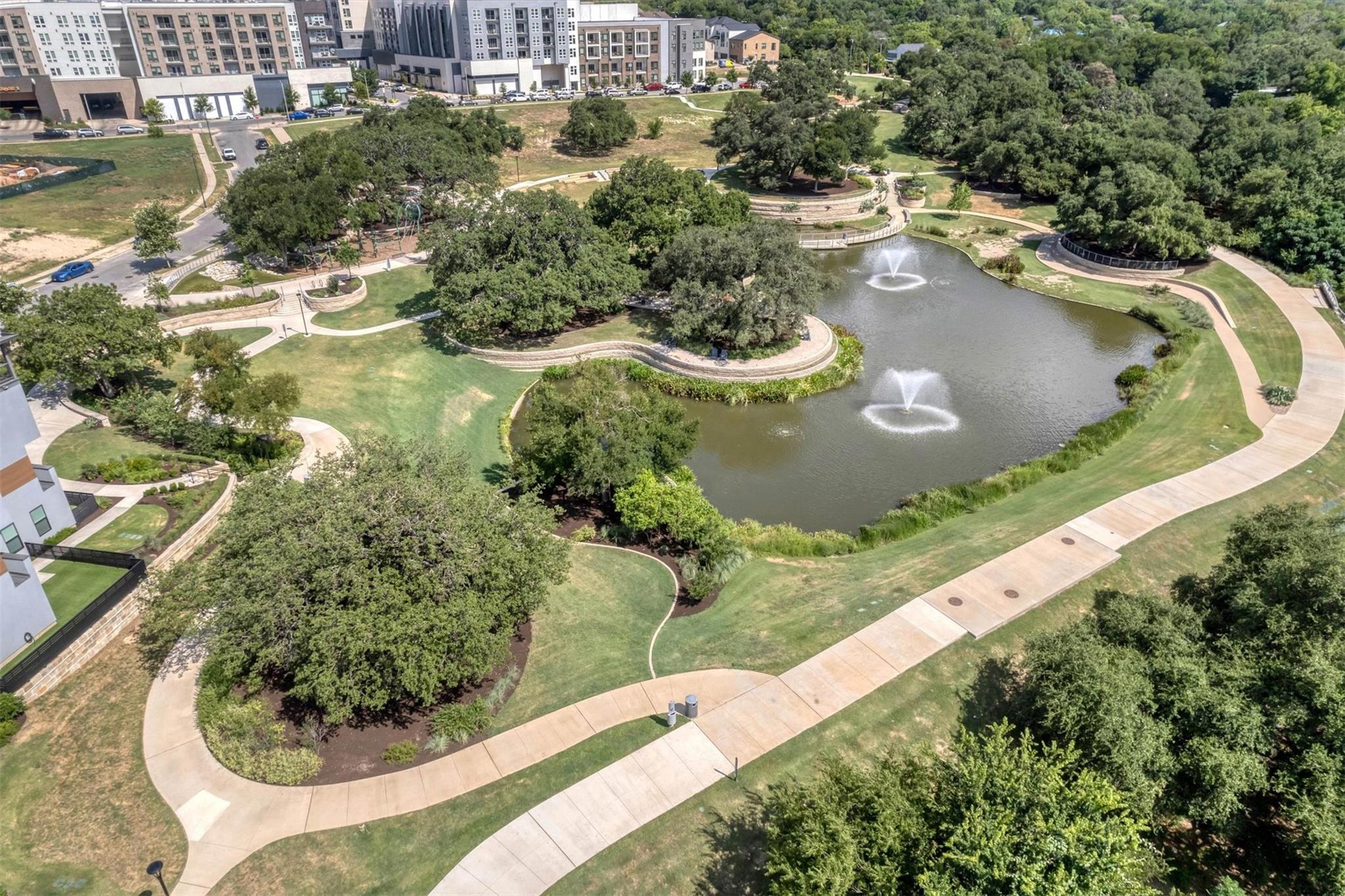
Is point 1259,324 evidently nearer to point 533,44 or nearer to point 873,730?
point 873,730

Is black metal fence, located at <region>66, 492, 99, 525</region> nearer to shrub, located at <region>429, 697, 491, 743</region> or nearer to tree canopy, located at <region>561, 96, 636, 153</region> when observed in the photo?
shrub, located at <region>429, 697, 491, 743</region>

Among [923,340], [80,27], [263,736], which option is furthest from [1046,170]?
[80,27]

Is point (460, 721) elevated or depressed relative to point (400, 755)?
elevated

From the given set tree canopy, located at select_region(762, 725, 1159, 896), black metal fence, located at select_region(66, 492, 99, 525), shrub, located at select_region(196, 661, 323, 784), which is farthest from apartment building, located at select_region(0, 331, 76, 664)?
tree canopy, located at select_region(762, 725, 1159, 896)

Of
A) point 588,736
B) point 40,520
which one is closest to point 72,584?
point 40,520

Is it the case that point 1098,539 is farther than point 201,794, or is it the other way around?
point 1098,539

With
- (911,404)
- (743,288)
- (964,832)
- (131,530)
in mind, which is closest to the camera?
(964,832)

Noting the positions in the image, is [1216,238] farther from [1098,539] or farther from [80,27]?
[80,27]

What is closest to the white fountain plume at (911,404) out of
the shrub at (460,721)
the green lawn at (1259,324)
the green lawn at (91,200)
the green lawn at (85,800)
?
the green lawn at (1259,324)
